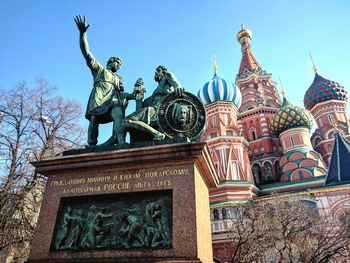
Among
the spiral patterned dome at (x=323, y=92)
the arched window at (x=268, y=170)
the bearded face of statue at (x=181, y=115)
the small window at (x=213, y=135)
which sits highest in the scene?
the spiral patterned dome at (x=323, y=92)

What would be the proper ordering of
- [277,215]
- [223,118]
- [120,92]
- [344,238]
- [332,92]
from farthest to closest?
[332,92] < [223,118] < [277,215] < [344,238] < [120,92]

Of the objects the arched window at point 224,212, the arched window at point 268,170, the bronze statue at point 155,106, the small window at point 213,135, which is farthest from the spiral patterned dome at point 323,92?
the bronze statue at point 155,106

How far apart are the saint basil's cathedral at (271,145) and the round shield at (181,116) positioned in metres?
19.5

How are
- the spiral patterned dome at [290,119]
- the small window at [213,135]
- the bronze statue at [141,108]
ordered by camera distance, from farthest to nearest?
the spiral patterned dome at [290,119] → the small window at [213,135] → the bronze statue at [141,108]

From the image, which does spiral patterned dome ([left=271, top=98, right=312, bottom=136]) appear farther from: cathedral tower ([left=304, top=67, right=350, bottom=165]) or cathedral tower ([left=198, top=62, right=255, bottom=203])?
cathedral tower ([left=198, top=62, right=255, bottom=203])

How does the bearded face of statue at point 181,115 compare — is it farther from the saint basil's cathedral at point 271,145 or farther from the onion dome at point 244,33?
the onion dome at point 244,33

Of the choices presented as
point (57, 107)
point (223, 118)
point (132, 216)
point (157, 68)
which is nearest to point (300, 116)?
point (223, 118)

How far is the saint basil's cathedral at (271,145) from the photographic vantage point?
2488 cm

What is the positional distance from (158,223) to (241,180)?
25.8 metres

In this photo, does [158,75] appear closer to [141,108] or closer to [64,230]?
[141,108]

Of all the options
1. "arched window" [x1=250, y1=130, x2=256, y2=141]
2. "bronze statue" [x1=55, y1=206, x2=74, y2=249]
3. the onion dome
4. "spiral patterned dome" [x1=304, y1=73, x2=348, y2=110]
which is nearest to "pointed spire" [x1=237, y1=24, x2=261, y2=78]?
the onion dome

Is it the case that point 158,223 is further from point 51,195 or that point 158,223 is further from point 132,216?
point 51,195

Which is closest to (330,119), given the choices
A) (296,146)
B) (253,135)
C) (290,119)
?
(290,119)

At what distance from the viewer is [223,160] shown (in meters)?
30.7
